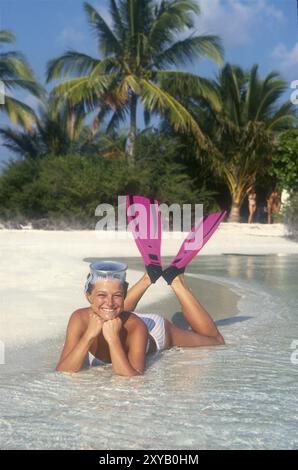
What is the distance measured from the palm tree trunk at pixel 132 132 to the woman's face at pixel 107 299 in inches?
701

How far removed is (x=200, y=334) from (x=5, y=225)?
1669 cm

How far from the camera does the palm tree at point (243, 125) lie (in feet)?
75.3

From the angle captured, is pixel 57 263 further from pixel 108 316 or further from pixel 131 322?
pixel 108 316

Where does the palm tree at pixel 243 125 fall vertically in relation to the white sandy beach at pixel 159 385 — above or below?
above

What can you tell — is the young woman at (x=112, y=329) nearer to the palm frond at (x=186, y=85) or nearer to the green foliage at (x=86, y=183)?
the green foliage at (x=86, y=183)

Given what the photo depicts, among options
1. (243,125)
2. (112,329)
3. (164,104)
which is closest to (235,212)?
(243,125)

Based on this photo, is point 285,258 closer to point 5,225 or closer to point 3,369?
point 3,369

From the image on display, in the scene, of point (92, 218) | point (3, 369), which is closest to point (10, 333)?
point (3, 369)

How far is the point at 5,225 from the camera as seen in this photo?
68.6 feet

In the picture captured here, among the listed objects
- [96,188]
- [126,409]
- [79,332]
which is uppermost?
[96,188]

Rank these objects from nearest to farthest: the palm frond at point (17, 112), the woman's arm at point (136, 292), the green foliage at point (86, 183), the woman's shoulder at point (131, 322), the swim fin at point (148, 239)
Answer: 1. the woman's shoulder at point (131, 322)
2. the swim fin at point (148, 239)
3. the woman's arm at point (136, 292)
4. the green foliage at point (86, 183)
5. the palm frond at point (17, 112)

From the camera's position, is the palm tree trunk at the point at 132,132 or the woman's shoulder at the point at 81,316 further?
the palm tree trunk at the point at 132,132

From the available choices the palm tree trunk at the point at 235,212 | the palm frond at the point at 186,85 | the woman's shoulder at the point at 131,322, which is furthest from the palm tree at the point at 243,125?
the woman's shoulder at the point at 131,322

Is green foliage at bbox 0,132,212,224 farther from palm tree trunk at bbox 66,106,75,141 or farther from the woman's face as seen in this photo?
the woman's face
